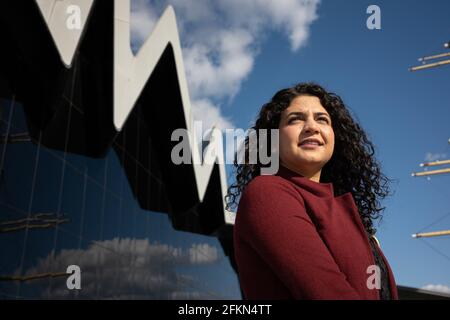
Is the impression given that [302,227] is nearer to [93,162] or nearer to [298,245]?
[298,245]

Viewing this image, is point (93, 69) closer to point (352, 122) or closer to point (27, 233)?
point (27, 233)

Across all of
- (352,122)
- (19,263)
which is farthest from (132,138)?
(352,122)

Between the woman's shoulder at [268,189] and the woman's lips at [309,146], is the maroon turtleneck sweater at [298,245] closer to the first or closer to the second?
the woman's shoulder at [268,189]

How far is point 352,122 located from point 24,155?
28.9ft

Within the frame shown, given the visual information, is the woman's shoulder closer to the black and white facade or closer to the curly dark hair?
the curly dark hair

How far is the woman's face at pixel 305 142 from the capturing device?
5.95ft

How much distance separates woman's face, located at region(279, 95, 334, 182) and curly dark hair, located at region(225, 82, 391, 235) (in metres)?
0.27

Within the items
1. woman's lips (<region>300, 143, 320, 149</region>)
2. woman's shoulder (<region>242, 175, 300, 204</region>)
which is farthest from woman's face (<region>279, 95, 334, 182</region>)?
woman's shoulder (<region>242, 175, 300, 204</region>)

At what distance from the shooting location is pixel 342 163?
232cm

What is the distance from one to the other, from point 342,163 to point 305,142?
58 cm

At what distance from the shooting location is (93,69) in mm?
14008

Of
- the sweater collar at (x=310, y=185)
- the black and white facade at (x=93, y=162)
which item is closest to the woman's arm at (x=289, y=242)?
the sweater collar at (x=310, y=185)

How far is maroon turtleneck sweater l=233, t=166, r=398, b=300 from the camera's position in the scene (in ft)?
4.30
